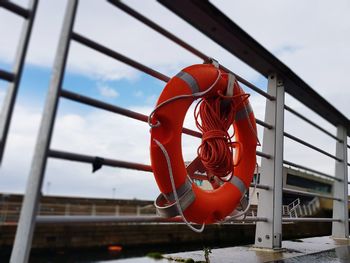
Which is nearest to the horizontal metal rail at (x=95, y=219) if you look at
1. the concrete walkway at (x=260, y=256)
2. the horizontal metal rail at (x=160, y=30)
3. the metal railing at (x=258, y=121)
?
the metal railing at (x=258, y=121)

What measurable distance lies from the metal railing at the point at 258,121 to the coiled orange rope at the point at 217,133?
0.35ft

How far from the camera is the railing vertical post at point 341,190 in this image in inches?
107

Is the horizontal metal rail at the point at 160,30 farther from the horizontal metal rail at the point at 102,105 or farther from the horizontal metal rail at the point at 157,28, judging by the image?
the horizontal metal rail at the point at 102,105

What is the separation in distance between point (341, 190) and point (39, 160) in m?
2.75

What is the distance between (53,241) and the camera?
7.62m

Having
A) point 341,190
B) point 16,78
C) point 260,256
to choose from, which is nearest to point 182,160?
point 16,78

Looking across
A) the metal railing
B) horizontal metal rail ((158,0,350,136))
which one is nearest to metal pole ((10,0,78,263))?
the metal railing

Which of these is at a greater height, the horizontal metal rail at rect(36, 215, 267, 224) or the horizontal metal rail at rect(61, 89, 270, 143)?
the horizontal metal rail at rect(61, 89, 270, 143)

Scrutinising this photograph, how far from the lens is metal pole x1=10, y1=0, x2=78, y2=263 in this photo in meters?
0.74

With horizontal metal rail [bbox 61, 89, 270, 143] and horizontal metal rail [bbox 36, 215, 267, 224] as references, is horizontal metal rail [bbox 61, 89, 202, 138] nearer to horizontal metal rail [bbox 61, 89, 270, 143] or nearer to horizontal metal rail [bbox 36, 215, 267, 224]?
horizontal metal rail [bbox 61, 89, 270, 143]

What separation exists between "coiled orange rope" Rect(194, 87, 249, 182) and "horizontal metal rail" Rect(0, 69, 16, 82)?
30.2 inches

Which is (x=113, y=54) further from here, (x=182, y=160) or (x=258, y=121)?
(x=258, y=121)

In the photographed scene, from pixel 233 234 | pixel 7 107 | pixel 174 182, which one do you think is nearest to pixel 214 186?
pixel 174 182

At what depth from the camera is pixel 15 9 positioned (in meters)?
0.75
